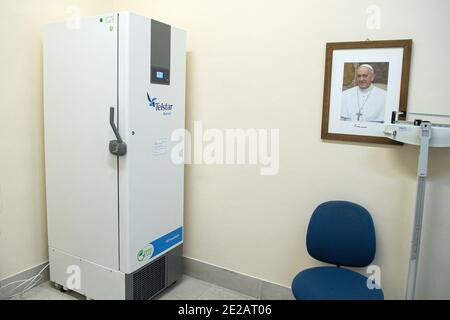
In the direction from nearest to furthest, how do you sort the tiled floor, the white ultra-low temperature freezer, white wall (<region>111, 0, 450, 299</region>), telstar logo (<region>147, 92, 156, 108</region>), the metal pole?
the metal pole
white wall (<region>111, 0, 450, 299</region>)
the white ultra-low temperature freezer
telstar logo (<region>147, 92, 156, 108</region>)
the tiled floor

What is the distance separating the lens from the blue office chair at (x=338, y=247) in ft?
6.37

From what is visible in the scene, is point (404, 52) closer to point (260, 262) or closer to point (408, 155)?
point (408, 155)

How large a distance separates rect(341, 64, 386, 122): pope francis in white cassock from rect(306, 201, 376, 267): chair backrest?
0.53m

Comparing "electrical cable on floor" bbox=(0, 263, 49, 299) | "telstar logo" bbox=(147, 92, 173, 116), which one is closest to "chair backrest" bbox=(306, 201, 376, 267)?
"telstar logo" bbox=(147, 92, 173, 116)

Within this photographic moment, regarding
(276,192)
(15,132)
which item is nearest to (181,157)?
(276,192)

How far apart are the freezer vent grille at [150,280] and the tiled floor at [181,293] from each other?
0.12 meters

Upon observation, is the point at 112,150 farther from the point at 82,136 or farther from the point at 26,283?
the point at 26,283

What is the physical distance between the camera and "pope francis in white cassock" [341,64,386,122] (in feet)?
6.75

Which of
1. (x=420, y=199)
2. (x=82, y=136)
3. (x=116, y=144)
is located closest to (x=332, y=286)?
(x=420, y=199)

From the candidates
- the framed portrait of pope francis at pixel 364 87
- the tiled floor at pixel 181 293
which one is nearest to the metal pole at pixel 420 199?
the framed portrait of pope francis at pixel 364 87

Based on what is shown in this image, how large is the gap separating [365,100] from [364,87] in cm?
8

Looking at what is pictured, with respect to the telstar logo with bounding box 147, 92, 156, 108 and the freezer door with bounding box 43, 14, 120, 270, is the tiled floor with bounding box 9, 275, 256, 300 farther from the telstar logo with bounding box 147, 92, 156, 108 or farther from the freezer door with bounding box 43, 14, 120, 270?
the telstar logo with bounding box 147, 92, 156, 108

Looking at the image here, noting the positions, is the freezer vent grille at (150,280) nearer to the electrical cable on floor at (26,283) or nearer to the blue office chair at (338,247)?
the electrical cable on floor at (26,283)

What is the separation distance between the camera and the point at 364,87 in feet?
6.84
